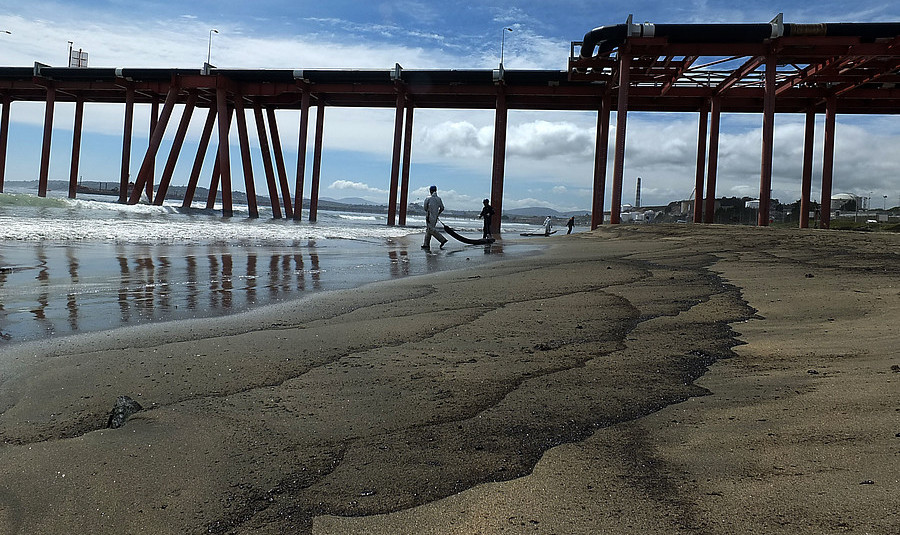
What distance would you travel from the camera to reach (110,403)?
2668mm

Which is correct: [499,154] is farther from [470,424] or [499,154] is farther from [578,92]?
[470,424]

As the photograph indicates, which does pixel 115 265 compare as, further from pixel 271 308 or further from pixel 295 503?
pixel 295 503

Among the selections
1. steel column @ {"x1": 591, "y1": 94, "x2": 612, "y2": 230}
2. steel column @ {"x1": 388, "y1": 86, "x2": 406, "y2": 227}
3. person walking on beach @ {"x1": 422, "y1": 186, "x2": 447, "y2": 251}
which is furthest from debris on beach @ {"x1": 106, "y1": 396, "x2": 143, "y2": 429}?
steel column @ {"x1": 388, "y1": 86, "x2": 406, "y2": 227}

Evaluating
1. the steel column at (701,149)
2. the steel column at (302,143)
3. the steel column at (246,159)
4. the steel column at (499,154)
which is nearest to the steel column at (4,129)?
the steel column at (246,159)

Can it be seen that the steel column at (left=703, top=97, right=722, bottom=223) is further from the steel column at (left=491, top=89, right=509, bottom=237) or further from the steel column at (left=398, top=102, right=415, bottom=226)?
the steel column at (left=398, top=102, right=415, bottom=226)

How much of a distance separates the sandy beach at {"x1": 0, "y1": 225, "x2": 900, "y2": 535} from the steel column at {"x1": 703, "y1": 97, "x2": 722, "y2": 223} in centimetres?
1886

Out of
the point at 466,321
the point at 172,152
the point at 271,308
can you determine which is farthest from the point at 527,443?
the point at 172,152

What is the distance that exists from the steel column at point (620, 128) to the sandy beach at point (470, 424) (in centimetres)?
1317

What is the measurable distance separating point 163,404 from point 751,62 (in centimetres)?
1926

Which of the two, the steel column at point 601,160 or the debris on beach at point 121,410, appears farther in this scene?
the steel column at point 601,160

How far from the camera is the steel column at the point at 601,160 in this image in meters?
22.7

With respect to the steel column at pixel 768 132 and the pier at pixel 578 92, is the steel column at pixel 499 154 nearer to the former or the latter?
the pier at pixel 578 92

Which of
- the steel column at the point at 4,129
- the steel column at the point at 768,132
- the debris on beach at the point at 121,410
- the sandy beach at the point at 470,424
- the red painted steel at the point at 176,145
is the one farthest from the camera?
the steel column at the point at 4,129

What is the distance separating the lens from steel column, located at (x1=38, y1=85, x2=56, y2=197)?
28438 mm
